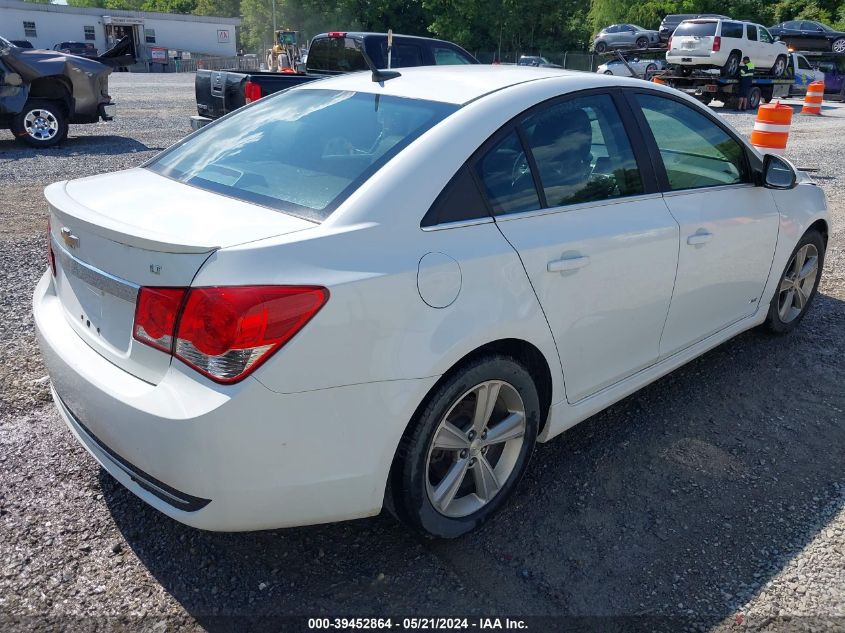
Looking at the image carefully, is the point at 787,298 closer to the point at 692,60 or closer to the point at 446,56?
the point at 446,56

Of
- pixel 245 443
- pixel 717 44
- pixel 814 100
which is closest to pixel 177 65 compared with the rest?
pixel 717 44

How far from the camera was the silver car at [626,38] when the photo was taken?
33938mm

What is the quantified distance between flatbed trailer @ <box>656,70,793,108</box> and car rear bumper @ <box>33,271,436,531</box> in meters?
22.6

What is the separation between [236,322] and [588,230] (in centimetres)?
153

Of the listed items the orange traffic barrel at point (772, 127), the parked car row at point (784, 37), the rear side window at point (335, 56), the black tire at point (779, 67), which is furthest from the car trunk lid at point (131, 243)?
the parked car row at point (784, 37)

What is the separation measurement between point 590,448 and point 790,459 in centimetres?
94

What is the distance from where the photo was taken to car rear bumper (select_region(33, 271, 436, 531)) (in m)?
2.05

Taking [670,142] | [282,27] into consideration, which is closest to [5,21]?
[282,27]

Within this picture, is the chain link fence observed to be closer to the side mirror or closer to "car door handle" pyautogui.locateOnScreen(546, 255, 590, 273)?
the side mirror

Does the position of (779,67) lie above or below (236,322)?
above

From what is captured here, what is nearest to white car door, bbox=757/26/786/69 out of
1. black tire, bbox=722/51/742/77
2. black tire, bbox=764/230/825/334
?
black tire, bbox=722/51/742/77

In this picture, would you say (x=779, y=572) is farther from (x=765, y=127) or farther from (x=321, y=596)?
(x=765, y=127)

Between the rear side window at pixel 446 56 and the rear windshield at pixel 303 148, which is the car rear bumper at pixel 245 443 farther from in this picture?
the rear side window at pixel 446 56

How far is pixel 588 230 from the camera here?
2.90 meters
